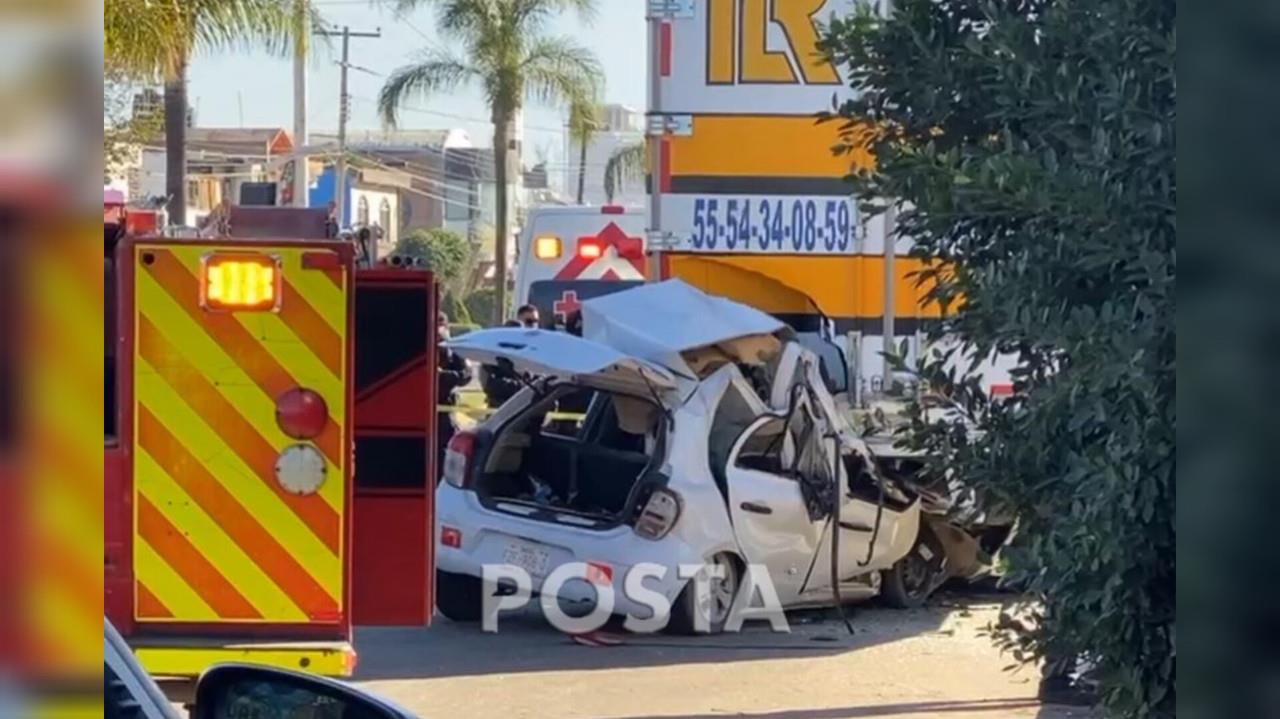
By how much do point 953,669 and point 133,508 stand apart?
497 cm

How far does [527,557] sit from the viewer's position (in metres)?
9.97

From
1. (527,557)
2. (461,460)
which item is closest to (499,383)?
(461,460)

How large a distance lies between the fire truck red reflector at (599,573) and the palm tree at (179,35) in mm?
6212

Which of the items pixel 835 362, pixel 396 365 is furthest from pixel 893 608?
pixel 396 365

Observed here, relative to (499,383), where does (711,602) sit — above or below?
below

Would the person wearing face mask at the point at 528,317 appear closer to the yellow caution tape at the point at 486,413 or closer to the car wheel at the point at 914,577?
the yellow caution tape at the point at 486,413

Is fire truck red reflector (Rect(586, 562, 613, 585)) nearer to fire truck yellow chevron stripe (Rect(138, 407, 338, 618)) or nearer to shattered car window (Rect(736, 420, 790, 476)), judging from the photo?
shattered car window (Rect(736, 420, 790, 476))

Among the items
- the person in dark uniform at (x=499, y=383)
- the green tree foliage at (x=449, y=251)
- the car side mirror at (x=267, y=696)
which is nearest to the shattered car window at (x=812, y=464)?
the person in dark uniform at (x=499, y=383)

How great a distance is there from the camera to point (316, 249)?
19.0ft

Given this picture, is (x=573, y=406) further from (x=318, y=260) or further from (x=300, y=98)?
(x=300, y=98)

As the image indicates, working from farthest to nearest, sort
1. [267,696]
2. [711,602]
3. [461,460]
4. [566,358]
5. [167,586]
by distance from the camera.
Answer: [461,460], [711,602], [566,358], [167,586], [267,696]

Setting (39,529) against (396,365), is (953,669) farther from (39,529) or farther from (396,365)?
(39,529)

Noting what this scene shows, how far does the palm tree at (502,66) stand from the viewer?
3344 cm

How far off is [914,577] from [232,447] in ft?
20.3
